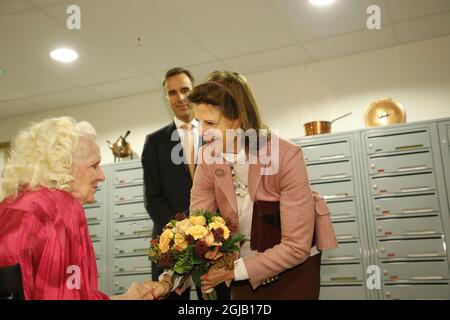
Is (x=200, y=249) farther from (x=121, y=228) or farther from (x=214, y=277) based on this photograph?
(x=121, y=228)

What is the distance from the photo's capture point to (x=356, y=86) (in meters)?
4.19

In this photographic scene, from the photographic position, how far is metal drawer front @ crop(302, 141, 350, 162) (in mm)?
3693

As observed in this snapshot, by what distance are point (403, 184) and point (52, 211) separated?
2.91 m

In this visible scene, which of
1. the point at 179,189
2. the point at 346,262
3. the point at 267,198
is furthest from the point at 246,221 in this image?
the point at 346,262

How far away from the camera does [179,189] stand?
240 centimetres

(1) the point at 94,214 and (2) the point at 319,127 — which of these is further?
(1) the point at 94,214

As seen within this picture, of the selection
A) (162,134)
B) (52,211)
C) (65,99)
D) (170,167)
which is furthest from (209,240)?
(65,99)

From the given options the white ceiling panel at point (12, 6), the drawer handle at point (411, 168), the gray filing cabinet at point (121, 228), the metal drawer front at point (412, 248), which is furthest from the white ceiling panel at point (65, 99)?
the metal drawer front at point (412, 248)

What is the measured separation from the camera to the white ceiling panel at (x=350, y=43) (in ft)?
12.6

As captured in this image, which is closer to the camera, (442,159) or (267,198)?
(267,198)

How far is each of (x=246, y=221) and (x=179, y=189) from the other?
866 mm

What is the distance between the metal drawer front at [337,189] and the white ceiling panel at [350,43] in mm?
1238

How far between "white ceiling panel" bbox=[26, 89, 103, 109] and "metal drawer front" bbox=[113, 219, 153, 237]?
1.54 metres
